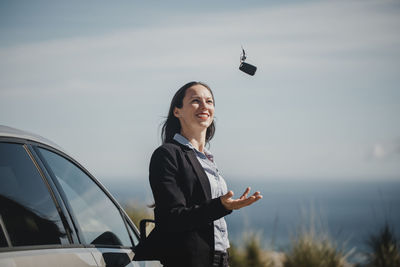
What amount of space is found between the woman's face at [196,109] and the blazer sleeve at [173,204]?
0.46 m

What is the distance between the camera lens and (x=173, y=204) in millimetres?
2668

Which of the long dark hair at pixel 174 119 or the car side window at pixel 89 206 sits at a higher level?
the long dark hair at pixel 174 119

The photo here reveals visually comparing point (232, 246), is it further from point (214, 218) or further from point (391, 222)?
point (214, 218)

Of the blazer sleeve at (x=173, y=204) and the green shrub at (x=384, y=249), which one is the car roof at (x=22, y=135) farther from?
the green shrub at (x=384, y=249)

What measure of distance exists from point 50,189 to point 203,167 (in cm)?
99

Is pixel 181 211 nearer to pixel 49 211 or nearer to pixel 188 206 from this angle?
pixel 188 206

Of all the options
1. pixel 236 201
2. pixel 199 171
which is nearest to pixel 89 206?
pixel 199 171

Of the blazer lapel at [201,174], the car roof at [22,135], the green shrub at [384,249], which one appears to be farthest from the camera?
the green shrub at [384,249]

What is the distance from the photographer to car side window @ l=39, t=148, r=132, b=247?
9.14ft

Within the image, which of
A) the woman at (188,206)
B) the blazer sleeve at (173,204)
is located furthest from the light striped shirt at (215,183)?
the blazer sleeve at (173,204)

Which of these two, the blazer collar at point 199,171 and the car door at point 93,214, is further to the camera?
the blazer collar at point 199,171

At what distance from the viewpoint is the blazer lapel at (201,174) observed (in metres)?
2.86

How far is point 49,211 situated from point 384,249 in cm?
850

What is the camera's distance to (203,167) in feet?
10.1
